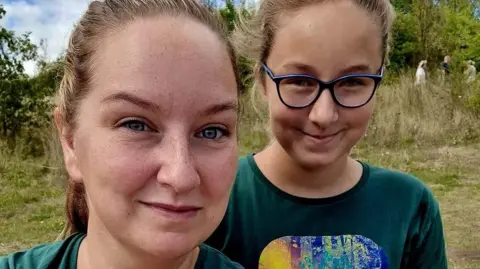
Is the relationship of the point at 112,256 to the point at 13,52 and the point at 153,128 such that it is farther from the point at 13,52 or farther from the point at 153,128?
the point at 13,52

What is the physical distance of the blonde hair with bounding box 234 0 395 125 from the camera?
77.3 inches

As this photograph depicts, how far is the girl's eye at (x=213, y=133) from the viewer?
1.31m

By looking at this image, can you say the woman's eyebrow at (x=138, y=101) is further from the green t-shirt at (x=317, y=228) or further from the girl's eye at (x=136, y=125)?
the green t-shirt at (x=317, y=228)

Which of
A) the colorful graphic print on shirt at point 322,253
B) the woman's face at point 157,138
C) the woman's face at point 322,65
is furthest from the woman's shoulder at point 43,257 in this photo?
the woman's face at point 322,65

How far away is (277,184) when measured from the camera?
2.04 metres

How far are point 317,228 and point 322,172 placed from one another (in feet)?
0.62

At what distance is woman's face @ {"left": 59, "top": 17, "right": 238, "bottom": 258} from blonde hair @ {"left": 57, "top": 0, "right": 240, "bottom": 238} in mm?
39

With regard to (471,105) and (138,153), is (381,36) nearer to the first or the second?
(138,153)

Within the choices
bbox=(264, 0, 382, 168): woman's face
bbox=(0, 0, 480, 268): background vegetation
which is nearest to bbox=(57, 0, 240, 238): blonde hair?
bbox=(264, 0, 382, 168): woman's face

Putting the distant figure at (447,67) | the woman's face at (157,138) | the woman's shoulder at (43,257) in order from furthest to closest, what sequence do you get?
the distant figure at (447,67) < the woman's shoulder at (43,257) < the woman's face at (157,138)

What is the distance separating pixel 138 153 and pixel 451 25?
16587 mm

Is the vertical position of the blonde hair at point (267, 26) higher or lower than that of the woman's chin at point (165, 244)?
higher

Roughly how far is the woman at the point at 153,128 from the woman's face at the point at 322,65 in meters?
0.49

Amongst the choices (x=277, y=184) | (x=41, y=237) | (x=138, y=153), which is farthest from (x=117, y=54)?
(x=41, y=237)
